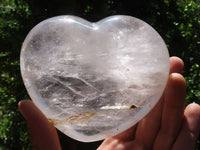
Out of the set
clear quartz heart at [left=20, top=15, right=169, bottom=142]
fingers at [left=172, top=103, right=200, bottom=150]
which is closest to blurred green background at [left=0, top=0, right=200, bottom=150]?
fingers at [left=172, top=103, right=200, bottom=150]

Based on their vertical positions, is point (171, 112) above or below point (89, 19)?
below

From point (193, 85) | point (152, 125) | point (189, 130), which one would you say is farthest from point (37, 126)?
point (193, 85)

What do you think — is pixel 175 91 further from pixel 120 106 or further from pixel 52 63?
pixel 52 63

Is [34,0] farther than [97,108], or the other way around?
[34,0]

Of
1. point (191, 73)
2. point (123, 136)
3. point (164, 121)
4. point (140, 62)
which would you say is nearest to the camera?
→ point (140, 62)

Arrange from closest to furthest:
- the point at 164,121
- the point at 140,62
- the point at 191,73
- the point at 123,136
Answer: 1. the point at 140,62
2. the point at 164,121
3. the point at 123,136
4. the point at 191,73

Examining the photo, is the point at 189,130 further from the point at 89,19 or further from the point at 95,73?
the point at 89,19

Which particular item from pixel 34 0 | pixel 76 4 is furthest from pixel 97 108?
pixel 34 0
